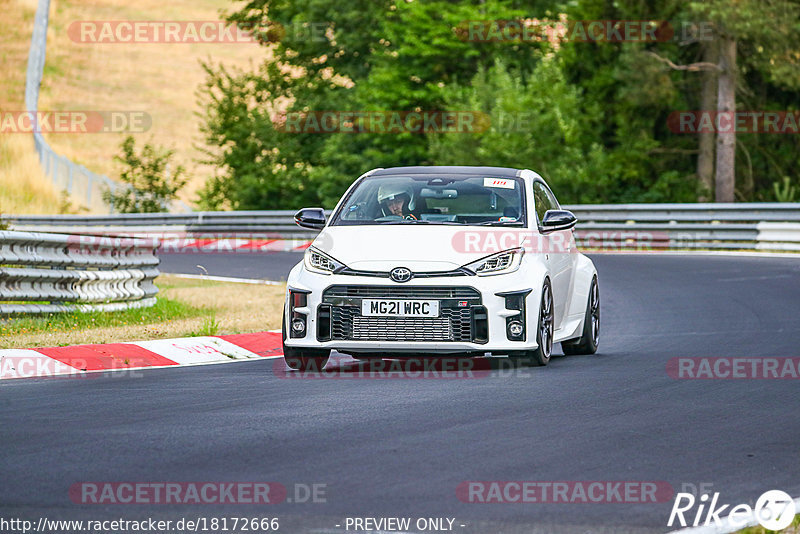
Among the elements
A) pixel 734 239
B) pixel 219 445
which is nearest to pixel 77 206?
pixel 734 239

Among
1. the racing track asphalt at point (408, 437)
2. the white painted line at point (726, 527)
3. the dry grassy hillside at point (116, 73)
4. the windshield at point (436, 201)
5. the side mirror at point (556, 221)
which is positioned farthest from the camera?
the dry grassy hillside at point (116, 73)

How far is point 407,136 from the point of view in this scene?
1944 inches

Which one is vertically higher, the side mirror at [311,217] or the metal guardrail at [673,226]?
the side mirror at [311,217]

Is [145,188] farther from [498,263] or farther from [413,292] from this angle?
[413,292]

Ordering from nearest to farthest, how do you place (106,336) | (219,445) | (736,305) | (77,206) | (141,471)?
(141,471)
(219,445)
(106,336)
(736,305)
(77,206)

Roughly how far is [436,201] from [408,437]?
167 inches

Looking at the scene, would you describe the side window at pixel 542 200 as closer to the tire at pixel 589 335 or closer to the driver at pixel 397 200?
the tire at pixel 589 335

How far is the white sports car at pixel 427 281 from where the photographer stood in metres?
10.4

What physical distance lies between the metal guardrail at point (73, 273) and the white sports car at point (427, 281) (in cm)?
369

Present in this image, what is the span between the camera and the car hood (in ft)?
34.3

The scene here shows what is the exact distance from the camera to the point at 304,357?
35.9ft

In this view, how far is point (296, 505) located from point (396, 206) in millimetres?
5779

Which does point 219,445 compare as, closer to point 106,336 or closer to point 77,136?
point 106,336

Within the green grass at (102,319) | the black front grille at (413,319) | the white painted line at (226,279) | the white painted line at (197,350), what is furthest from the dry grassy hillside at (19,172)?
the black front grille at (413,319)
